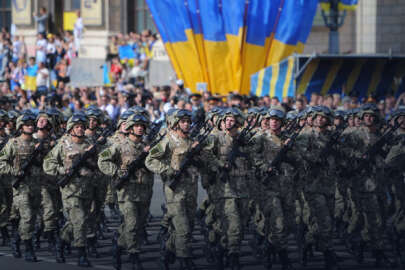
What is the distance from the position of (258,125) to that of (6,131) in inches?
177

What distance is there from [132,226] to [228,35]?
14.6 m

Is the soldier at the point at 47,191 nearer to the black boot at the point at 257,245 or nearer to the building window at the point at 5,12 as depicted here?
the black boot at the point at 257,245

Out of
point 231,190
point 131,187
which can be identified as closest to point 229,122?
point 231,190

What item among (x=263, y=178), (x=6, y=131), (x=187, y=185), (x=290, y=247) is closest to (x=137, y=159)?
(x=187, y=185)

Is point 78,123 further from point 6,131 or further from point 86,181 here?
point 6,131

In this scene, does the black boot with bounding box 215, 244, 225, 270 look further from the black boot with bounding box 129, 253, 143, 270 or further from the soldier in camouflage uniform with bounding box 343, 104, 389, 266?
the soldier in camouflage uniform with bounding box 343, 104, 389, 266

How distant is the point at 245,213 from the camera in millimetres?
13789

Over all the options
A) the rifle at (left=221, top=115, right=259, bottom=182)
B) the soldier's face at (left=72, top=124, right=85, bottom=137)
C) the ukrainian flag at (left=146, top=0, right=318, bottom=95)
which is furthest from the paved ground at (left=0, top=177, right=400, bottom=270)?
the ukrainian flag at (left=146, top=0, right=318, bottom=95)

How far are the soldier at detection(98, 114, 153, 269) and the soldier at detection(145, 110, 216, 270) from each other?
0.26 m

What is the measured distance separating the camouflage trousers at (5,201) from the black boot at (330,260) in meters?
5.00

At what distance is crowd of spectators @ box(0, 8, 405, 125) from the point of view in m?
21.4

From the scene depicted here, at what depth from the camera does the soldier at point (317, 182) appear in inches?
545

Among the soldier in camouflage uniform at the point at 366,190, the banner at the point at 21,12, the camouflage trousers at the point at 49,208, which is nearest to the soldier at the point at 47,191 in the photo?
the camouflage trousers at the point at 49,208

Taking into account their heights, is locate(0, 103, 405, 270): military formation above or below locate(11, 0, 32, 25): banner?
below
